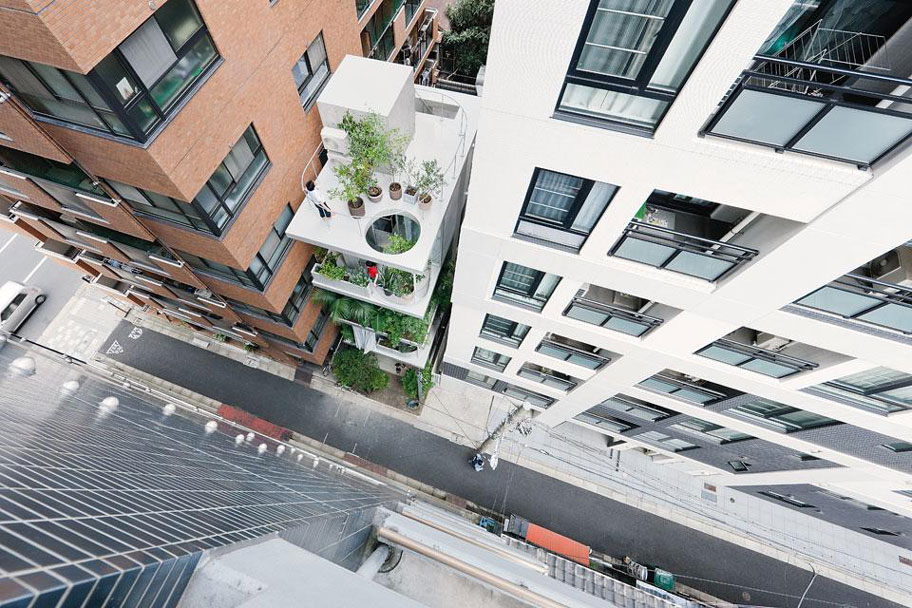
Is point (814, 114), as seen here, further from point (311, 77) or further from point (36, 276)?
point (36, 276)

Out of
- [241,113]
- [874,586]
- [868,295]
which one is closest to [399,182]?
Result: [241,113]

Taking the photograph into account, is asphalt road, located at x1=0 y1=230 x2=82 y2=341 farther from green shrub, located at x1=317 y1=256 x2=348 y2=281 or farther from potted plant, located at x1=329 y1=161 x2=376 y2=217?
potted plant, located at x1=329 y1=161 x2=376 y2=217

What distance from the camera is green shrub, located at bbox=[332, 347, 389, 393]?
19.7 m

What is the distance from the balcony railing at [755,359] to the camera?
9758 mm

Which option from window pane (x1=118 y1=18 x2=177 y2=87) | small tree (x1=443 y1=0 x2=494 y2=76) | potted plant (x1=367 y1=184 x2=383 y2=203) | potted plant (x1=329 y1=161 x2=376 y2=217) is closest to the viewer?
window pane (x1=118 y1=18 x2=177 y2=87)

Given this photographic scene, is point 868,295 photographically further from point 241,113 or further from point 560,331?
point 241,113

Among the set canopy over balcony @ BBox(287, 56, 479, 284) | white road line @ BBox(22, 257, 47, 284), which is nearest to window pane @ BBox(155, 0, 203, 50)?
canopy over balcony @ BBox(287, 56, 479, 284)

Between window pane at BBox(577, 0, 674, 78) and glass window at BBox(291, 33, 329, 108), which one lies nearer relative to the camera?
window pane at BBox(577, 0, 674, 78)

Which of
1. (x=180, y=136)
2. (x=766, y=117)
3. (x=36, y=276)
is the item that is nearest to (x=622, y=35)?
(x=766, y=117)

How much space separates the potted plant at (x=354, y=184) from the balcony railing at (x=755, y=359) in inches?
460

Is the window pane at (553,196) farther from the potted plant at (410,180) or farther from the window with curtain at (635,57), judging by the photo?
the potted plant at (410,180)

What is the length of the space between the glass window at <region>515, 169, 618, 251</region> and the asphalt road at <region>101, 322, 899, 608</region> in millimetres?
15172

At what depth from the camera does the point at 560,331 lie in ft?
40.3

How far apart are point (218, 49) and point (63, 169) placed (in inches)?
248
